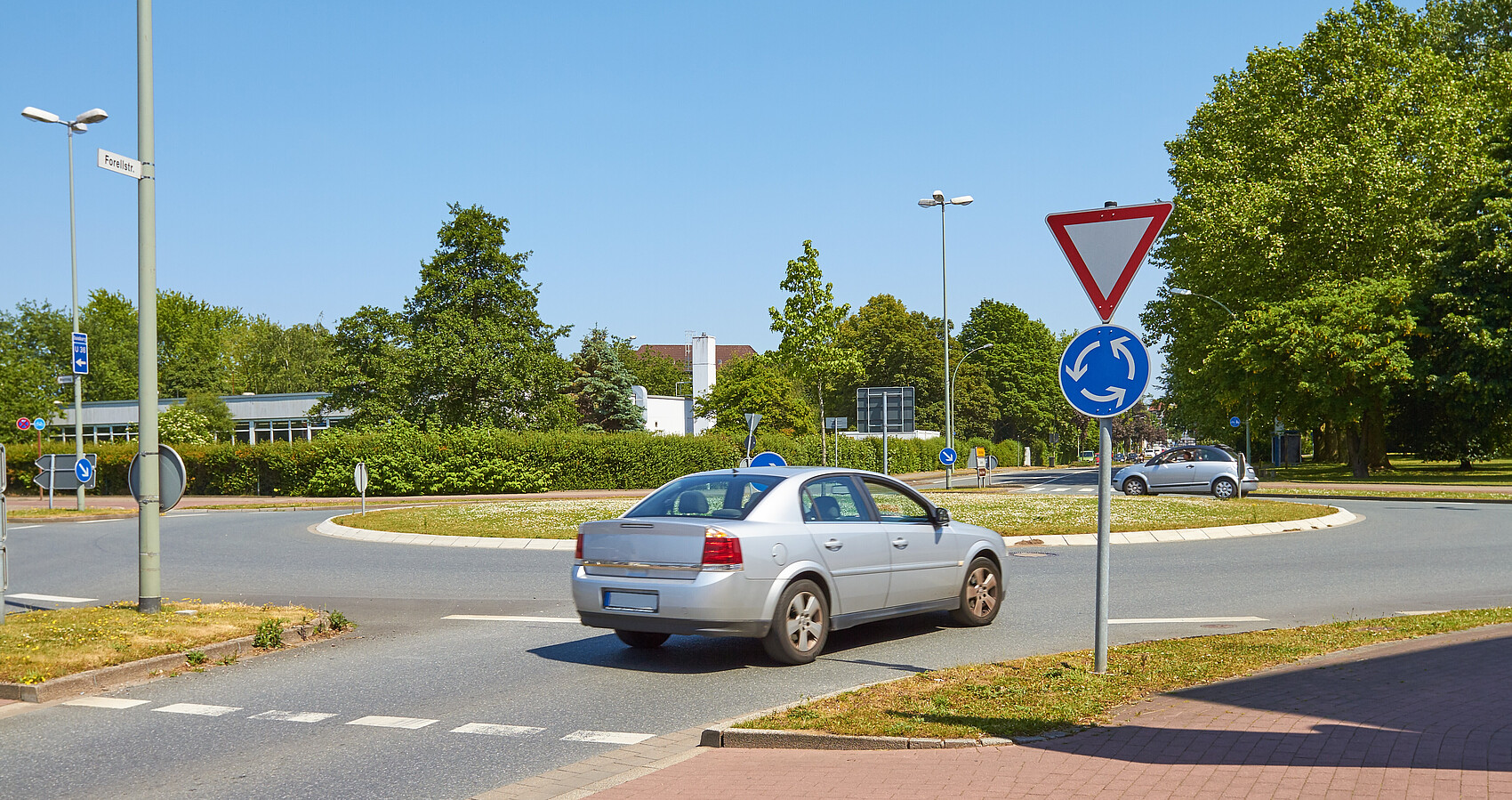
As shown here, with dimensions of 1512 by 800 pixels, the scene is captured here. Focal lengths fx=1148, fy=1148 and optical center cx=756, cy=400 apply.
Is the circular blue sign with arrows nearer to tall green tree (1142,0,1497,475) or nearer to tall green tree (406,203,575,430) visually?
tall green tree (1142,0,1497,475)

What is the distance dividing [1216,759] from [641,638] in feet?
16.3

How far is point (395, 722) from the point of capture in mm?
6824

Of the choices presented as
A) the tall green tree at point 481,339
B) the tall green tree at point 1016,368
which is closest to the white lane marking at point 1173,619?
the tall green tree at point 481,339

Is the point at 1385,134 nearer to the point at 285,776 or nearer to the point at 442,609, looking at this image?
the point at 442,609

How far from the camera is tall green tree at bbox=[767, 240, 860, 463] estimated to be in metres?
42.5

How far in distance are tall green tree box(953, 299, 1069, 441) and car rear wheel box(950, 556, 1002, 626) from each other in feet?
273

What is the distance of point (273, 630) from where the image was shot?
9523 mm

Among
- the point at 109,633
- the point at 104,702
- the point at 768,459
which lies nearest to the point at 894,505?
the point at 104,702

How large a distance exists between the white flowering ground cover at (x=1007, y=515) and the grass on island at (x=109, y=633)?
9197 mm

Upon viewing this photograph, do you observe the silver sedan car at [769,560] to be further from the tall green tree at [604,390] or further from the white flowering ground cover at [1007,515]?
the tall green tree at [604,390]

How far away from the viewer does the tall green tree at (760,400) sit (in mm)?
68688

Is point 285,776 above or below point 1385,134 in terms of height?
below

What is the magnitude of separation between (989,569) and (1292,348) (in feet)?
112

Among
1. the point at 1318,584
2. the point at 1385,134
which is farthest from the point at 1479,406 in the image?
the point at 1318,584
